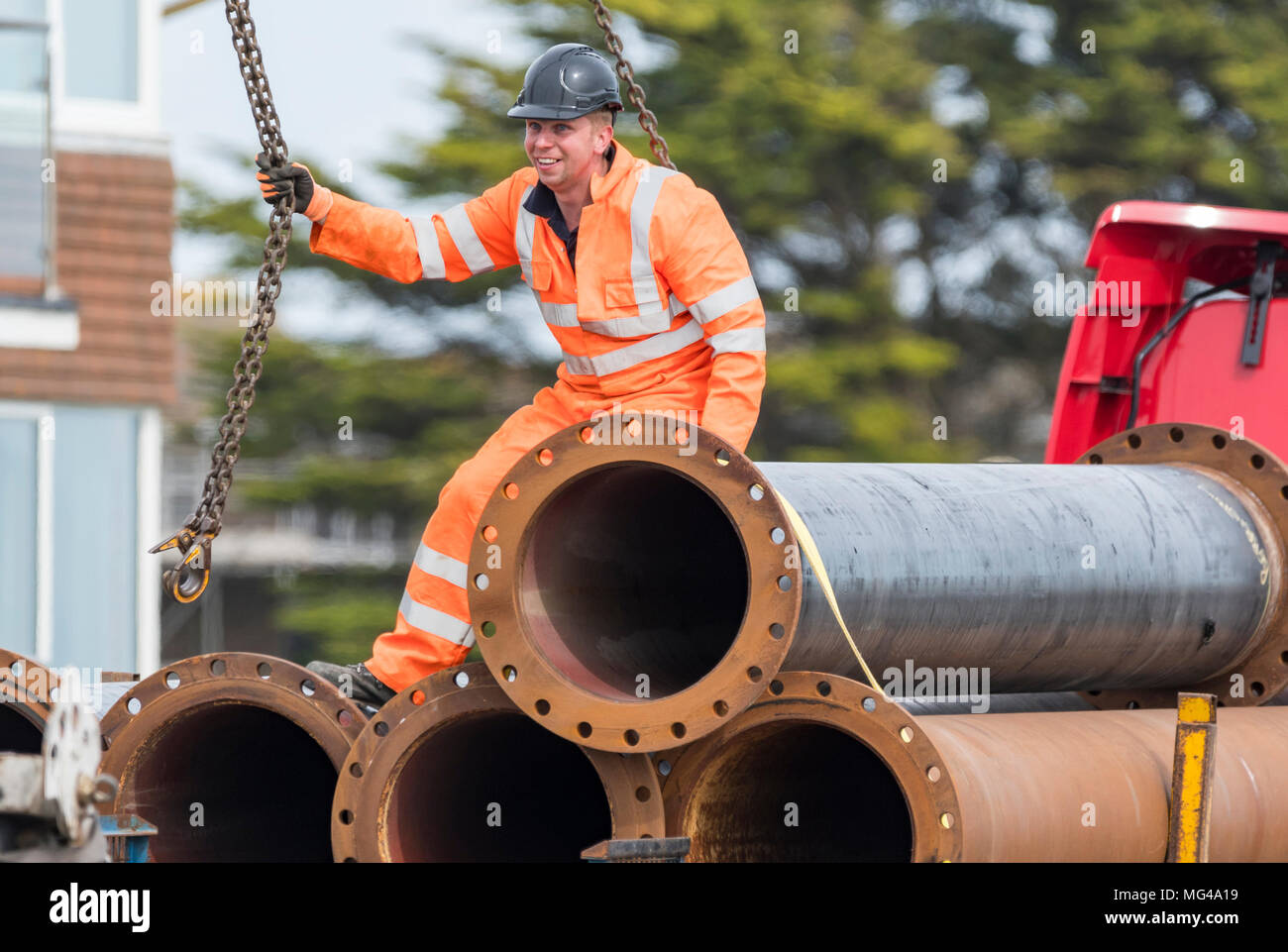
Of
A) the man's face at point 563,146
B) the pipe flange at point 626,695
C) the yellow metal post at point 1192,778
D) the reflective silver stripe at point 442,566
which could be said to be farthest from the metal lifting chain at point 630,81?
the yellow metal post at point 1192,778

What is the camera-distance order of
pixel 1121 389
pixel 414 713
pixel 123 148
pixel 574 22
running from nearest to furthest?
pixel 414 713 < pixel 1121 389 < pixel 123 148 < pixel 574 22

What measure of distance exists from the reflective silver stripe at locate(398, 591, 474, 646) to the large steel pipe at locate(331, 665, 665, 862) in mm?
324

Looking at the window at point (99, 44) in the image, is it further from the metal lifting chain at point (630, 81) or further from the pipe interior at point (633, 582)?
the pipe interior at point (633, 582)

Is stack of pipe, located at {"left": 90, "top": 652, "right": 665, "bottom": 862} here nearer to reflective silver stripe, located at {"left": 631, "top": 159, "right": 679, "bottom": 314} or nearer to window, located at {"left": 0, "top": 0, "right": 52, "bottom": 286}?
reflective silver stripe, located at {"left": 631, "top": 159, "right": 679, "bottom": 314}

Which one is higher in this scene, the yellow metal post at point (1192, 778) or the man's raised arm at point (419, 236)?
the man's raised arm at point (419, 236)

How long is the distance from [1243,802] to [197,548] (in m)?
2.72

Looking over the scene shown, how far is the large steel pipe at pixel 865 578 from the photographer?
396 cm

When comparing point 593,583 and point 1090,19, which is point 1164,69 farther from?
point 593,583

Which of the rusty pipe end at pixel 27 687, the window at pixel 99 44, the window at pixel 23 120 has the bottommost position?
the rusty pipe end at pixel 27 687

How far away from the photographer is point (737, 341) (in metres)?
4.84

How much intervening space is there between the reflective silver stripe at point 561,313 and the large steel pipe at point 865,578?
71cm

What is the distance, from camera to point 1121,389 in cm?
658

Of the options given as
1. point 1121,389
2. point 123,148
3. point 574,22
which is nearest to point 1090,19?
point 574,22

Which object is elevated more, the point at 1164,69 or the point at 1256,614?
the point at 1164,69
